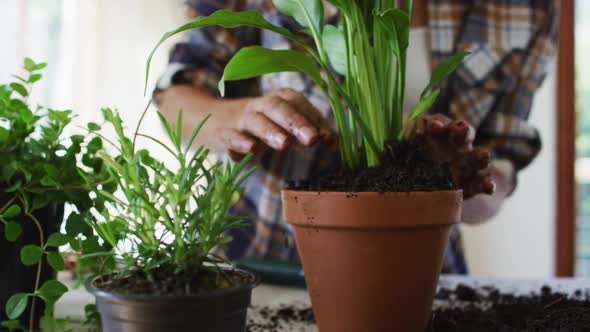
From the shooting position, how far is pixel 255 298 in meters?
0.66

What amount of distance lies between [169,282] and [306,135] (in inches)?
9.3

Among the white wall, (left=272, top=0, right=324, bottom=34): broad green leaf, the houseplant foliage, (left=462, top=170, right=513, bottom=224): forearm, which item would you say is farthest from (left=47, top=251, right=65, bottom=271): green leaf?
the white wall

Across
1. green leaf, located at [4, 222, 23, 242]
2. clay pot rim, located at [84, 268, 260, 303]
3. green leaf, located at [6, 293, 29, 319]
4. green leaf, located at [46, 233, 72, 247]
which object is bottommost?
green leaf, located at [6, 293, 29, 319]

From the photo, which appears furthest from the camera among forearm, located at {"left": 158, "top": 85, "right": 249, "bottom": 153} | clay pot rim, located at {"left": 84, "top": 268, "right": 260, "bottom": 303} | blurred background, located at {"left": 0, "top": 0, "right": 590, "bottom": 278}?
blurred background, located at {"left": 0, "top": 0, "right": 590, "bottom": 278}

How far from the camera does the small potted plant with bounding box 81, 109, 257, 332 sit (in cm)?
29

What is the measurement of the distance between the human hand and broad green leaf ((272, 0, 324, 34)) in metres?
0.08

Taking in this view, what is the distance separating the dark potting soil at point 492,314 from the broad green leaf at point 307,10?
0.31 metres

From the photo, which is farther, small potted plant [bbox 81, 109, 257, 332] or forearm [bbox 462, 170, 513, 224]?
forearm [bbox 462, 170, 513, 224]

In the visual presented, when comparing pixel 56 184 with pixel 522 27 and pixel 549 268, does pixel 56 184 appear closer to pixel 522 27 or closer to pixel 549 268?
pixel 522 27

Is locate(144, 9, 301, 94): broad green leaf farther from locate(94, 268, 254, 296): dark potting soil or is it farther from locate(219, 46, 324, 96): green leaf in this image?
locate(94, 268, 254, 296): dark potting soil

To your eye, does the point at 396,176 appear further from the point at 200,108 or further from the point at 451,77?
the point at 451,77

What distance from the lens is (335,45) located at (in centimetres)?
55

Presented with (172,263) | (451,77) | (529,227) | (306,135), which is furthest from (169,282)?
(529,227)

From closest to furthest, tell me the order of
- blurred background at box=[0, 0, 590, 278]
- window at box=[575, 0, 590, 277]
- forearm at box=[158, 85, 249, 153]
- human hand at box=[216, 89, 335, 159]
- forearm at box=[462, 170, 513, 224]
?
human hand at box=[216, 89, 335, 159] < forearm at box=[158, 85, 249, 153] < forearm at box=[462, 170, 513, 224] < blurred background at box=[0, 0, 590, 278] < window at box=[575, 0, 590, 277]
